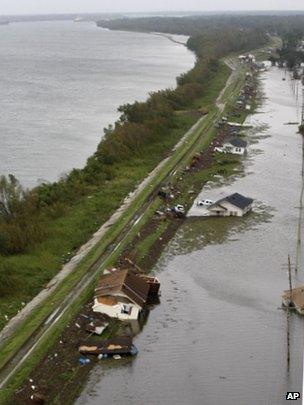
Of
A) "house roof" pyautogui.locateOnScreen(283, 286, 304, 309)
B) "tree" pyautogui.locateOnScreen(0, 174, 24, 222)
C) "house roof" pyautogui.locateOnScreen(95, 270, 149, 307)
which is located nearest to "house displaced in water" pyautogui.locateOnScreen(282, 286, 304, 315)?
"house roof" pyautogui.locateOnScreen(283, 286, 304, 309)

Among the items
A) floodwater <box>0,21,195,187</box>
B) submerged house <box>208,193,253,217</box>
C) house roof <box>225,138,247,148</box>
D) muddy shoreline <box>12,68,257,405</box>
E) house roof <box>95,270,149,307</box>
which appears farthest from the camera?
house roof <box>225,138,247,148</box>

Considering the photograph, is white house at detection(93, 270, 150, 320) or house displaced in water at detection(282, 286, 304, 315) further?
house displaced in water at detection(282, 286, 304, 315)

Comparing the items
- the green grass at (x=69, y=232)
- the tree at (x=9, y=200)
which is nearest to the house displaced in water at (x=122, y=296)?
the green grass at (x=69, y=232)

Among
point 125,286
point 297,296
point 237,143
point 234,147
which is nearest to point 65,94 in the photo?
point 237,143

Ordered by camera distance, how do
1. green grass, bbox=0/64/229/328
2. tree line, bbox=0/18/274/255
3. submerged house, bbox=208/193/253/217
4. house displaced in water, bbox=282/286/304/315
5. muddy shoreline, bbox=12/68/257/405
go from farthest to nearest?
1. submerged house, bbox=208/193/253/217
2. tree line, bbox=0/18/274/255
3. green grass, bbox=0/64/229/328
4. house displaced in water, bbox=282/286/304/315
5. muddy shoreline, bbox=12/68/257/405

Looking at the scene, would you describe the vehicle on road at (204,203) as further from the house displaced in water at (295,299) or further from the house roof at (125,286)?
the house displaced in water at (295,299)

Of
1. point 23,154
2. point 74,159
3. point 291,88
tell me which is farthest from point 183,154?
point 291,88

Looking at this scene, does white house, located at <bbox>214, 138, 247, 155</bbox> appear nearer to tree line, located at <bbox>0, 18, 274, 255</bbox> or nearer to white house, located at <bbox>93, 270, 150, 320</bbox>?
tree line, located at <bbox>0, 18, 274, 255</bbox>

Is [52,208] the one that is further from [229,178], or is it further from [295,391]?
[295,391]
